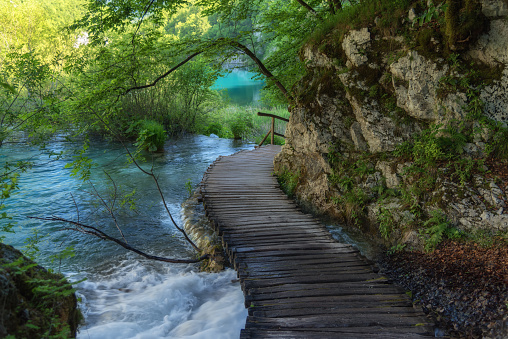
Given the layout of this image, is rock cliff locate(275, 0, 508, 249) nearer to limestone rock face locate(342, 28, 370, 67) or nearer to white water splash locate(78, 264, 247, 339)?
limestone rock face locate(342, 28, 370, 67)

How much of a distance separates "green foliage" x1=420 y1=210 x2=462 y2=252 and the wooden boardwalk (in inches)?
43.7

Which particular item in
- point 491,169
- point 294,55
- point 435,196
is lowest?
point 435,196

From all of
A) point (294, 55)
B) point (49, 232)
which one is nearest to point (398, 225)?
point (294, 55)

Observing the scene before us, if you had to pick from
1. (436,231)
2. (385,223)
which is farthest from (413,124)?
(436,231)

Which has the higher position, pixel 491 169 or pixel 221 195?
pixel 491 169

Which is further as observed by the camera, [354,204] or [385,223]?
[354,204]

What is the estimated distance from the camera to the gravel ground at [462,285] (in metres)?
3.94

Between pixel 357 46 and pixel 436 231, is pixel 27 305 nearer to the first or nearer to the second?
pixel 436 231

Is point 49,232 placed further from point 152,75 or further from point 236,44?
point 152,75

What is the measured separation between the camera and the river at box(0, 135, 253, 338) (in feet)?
15.7

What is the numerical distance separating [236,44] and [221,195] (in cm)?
419

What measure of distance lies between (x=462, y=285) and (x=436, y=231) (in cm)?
103

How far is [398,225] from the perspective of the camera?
6.07 metres

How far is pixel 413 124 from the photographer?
20.3 ft
